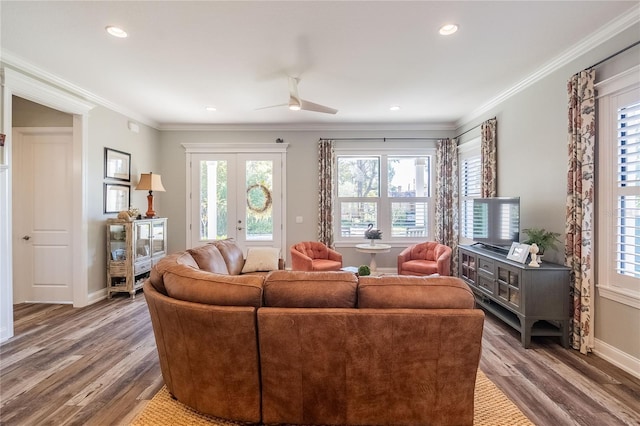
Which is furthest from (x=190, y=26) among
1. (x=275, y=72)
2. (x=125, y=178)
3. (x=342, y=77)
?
(x=125, y=178)

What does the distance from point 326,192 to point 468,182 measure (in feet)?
8.48

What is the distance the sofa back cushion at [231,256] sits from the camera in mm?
3662

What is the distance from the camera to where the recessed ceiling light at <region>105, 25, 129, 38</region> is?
2.54 m

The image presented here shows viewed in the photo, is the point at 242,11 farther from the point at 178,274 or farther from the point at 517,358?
the point at 517,358

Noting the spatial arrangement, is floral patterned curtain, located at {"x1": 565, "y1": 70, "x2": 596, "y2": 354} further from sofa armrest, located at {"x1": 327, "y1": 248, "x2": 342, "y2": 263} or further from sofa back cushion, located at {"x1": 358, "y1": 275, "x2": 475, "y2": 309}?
sofa armrest, located at {"x1": 327, "y1": 248, "x2": 342, "y2": 263}

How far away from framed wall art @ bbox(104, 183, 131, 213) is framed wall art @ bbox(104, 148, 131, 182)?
142 mm

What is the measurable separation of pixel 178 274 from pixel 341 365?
1197 millimetres

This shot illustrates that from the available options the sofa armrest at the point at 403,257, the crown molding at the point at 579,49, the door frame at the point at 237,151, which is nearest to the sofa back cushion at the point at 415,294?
the crown molding at the point at 579,49

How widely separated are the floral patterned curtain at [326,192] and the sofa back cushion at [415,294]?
387 cm

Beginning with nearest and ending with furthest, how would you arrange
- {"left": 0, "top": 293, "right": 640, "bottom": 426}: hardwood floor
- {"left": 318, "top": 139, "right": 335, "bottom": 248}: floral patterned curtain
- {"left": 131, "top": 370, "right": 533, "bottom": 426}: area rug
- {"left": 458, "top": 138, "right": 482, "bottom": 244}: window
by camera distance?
{"left": 131, "top": 370, "right": 533, "bottom": 426}: area rug
{"left": 0, "top": 293, "right": 640, "bottom": 426}: hardwood floor
{"left": 458, "top": 138, "right": 482, "bottom": 244}: window
{"left": 318, "top": 139, "right": 335, "bottom": 248}: floral patterned curtain

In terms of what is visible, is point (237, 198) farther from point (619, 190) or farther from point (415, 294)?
point (619, 190)

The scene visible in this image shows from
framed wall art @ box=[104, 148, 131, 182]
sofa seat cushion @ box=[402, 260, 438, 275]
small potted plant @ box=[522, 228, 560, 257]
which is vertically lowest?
sofa seat cushion @ box=[402, 260, 438, 275]

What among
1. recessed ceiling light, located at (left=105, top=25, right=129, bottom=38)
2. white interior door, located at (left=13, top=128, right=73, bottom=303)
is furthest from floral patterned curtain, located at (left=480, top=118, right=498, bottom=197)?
white interior door, located at (left=13, top=128, right=73, bottom=303)

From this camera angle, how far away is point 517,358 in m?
2.69
